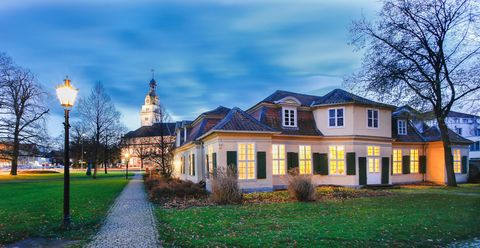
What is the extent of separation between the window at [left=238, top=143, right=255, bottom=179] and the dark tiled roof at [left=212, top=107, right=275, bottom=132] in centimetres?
109

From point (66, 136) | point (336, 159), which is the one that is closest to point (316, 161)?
point (336, 159)

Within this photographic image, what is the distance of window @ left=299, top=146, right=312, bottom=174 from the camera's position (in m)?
24.8

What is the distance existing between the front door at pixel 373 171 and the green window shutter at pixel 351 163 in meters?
1.42

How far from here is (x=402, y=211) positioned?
511 inches

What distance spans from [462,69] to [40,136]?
3705cm

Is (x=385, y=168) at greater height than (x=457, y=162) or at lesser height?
lesser

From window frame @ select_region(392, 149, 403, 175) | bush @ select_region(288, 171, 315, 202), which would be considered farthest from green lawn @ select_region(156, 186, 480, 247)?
window frame @ select_region(392, 149, 403, 175)

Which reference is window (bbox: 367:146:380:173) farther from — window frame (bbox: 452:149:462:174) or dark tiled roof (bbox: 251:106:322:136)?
window frame (bbox: 452:149:462:174)

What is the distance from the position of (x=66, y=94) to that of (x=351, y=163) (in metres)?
19.5

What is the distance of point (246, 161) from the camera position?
70.4 ft

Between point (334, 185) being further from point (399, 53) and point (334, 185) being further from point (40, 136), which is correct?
point (40, 136)

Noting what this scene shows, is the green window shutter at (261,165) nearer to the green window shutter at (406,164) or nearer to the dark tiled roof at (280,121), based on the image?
the dark tiled roof at (280,121)

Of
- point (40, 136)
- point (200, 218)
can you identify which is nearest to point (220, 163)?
point (200, 218)

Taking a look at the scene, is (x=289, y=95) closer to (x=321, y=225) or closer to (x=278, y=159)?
(x=278, y=159)
